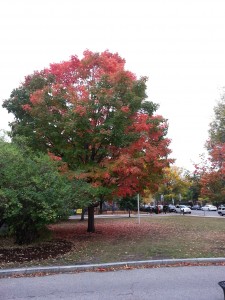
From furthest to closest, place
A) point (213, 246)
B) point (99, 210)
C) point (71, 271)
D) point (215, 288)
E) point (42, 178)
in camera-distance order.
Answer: point (99, 210) < point (213, 246) < point (42, 178) < point (71, 271) < point (215, 288)

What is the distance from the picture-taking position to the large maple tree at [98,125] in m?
12.9

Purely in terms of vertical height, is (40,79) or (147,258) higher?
→ (40,79)

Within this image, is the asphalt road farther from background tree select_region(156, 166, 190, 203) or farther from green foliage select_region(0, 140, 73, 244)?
background tree select_region(156, 166, 190, 203)

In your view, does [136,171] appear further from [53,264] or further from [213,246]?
[53,264]

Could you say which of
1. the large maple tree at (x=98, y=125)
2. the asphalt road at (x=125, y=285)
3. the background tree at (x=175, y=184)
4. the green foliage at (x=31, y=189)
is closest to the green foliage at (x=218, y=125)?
the large maple tree at (x=98, y=125)

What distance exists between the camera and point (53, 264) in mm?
8617

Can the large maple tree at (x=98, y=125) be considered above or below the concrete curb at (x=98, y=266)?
above

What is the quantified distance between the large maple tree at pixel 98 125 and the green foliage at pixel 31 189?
191 cm

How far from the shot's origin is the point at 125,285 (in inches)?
260

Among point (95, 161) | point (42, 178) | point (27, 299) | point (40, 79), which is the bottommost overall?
point (27, 299)

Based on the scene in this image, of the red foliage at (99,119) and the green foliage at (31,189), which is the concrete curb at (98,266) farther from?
the red foliage at (99,119)

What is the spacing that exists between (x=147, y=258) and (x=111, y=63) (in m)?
9.19

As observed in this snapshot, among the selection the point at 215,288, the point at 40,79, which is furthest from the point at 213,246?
the point at 40,79

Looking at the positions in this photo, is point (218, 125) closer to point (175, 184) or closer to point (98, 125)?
point (98, 125)
